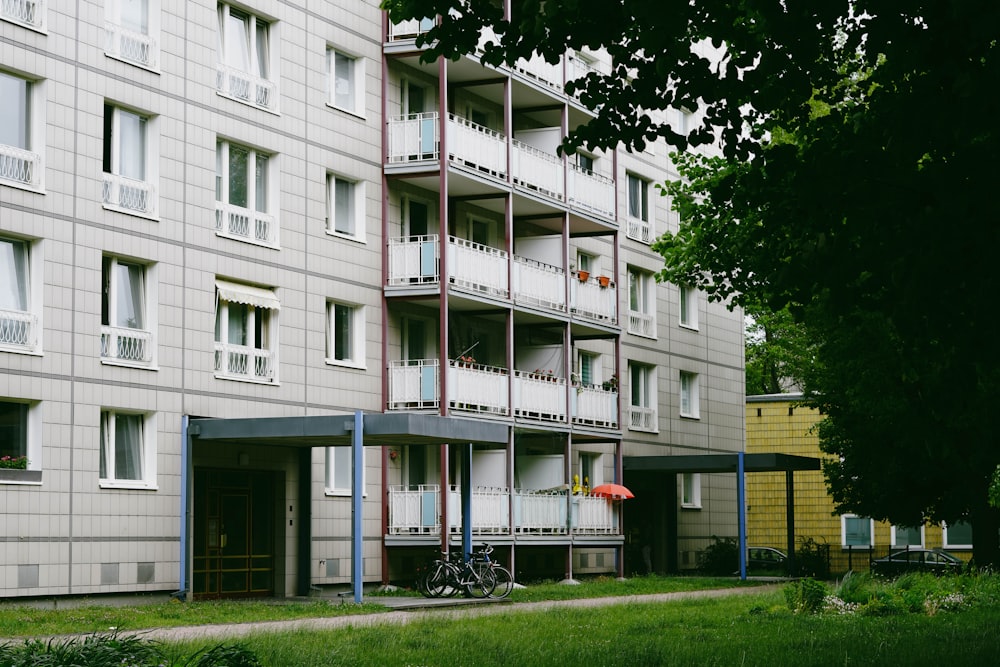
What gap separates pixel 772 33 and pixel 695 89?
204 centimetres

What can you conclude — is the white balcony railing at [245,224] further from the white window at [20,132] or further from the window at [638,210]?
the window at [638,210]

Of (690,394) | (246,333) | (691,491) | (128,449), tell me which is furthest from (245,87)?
(691,491)

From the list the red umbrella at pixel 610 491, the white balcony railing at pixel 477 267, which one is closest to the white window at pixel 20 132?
the white balcony railing at pixel 477 267

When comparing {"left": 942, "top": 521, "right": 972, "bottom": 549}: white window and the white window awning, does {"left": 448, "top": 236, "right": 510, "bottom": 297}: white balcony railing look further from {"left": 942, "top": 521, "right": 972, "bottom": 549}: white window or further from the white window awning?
{"left": 942, "top": 521, "right": 972, "bottom": 549}: white window

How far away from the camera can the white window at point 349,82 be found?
32344mm

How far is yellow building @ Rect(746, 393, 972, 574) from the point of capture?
5172cm

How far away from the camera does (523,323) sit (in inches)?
1484

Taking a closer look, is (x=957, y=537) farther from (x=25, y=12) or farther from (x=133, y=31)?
(x=25, y=12)

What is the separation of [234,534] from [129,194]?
699 cm

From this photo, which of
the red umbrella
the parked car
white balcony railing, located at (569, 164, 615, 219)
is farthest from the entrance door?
the parked car

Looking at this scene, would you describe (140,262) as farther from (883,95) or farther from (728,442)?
(728,442)

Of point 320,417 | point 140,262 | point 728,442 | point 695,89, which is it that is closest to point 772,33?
point 695,89

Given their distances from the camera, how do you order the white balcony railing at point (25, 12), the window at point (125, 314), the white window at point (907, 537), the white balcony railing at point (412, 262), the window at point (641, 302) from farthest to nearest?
the white window at point (907, 537) < the window at point (641, 302) < the white balcony railing at point (412, 262) < the window at point (125, 314) < the white balcony railing at point (25, 12)

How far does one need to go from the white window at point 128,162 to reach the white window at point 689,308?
23467 millimetres
